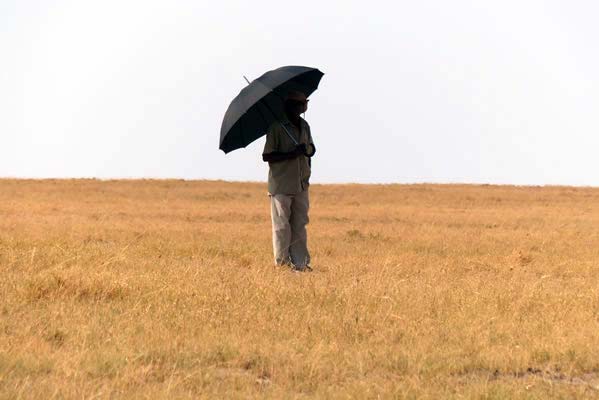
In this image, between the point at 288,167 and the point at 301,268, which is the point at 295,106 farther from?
the point at 301,268

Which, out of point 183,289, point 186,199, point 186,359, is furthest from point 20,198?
A: point 186,359

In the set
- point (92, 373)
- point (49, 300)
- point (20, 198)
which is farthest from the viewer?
point (20, 198)

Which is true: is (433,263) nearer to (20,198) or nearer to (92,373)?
(92,373)

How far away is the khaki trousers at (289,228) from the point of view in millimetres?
10617

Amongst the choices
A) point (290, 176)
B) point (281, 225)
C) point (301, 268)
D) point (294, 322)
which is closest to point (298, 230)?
point (281, 225)

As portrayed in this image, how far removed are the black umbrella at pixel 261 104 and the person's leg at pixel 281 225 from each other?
34.7 inches

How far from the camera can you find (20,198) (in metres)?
29.4

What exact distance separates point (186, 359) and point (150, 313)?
5.12 feet

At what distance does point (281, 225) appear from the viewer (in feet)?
34.8

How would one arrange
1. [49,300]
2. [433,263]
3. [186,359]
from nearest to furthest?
[186,359]
[49,300]
[433,263]

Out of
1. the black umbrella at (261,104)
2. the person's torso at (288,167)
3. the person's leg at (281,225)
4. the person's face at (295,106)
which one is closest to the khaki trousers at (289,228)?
the person's leg at (281,225)

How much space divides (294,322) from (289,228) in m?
4.24

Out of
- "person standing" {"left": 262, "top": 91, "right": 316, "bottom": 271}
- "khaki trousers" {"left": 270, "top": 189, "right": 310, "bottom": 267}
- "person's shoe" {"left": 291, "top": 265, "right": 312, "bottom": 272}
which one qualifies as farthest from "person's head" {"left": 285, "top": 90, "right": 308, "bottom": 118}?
"person's shoe" {"left": 291, "top": 265, "right": 312, "bottom": 272}

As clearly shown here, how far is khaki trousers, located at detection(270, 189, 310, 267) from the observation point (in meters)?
10.6
